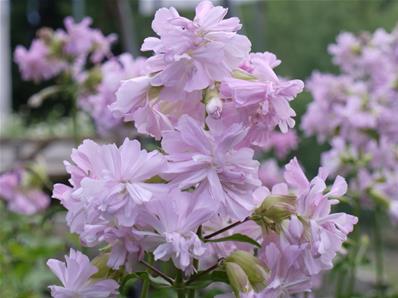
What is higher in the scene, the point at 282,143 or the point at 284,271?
the point at 284,271

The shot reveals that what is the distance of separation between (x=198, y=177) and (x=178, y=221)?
3 cm

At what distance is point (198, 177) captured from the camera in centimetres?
47

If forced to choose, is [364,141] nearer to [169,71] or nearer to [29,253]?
[29,253]

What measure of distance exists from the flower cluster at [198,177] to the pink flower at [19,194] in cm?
114

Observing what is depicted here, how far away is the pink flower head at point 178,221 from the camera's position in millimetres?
469

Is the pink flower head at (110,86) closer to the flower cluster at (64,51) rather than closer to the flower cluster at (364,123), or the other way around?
the flower cluster at (64,51)

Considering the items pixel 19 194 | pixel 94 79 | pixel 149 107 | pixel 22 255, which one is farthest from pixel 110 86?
pixel 149 107

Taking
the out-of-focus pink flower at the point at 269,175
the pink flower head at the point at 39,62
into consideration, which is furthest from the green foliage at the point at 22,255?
the out-of-focus pink flower at the point at 269,175

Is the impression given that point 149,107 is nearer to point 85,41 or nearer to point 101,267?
point 101,267

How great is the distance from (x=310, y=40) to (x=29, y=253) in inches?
64.9

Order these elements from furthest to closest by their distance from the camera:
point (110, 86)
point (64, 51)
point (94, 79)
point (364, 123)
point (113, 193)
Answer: point (64, 51), point (94, 79), point (364, 123), point (110, 86), point (113, 193)

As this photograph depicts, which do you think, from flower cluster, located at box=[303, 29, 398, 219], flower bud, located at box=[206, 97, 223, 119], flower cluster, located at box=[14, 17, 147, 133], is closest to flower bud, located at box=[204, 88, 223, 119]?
flower bud, located at box=[206, 97, 223, 119]

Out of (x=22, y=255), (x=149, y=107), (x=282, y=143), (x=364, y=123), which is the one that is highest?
(x=149, y=107)

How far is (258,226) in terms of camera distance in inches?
22.5
